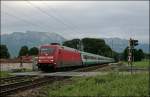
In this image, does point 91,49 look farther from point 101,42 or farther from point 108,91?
point 108,91

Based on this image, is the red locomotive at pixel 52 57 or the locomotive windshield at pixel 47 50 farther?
the locomotive windshield at pixel 47 50

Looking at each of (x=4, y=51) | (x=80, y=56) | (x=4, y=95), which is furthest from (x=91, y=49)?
(x=4, y=95)

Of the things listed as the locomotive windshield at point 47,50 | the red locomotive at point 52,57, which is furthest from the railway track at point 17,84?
the locomotive windshield at point 47,50

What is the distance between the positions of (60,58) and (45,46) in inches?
81.4

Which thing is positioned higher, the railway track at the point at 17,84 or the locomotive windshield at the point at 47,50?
the locomotive windshield at the point at 47,50

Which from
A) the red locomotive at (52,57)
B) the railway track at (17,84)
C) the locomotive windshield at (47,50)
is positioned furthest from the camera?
the locomotive windshield at (47,50)

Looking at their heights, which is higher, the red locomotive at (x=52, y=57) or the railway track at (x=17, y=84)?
the red locomotive at (x=52, y=57)

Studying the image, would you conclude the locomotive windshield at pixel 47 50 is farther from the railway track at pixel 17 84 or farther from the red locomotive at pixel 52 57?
the railway track at pixel 17 84

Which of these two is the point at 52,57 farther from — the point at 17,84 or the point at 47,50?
the point at 17,84

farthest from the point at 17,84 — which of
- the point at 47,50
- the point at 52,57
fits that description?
the point at 47,50

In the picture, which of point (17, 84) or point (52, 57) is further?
point (52, 57)

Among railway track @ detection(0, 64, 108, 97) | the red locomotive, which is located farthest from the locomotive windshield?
railway track @ detection(0, 64, 108, 97)

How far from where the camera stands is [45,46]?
4262 cm

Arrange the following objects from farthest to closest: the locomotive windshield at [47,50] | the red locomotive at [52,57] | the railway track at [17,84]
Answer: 1. the locomotive windshield at [47,50]
2. the red locomotive at [52,57]
3. the railway track at [17,84]
